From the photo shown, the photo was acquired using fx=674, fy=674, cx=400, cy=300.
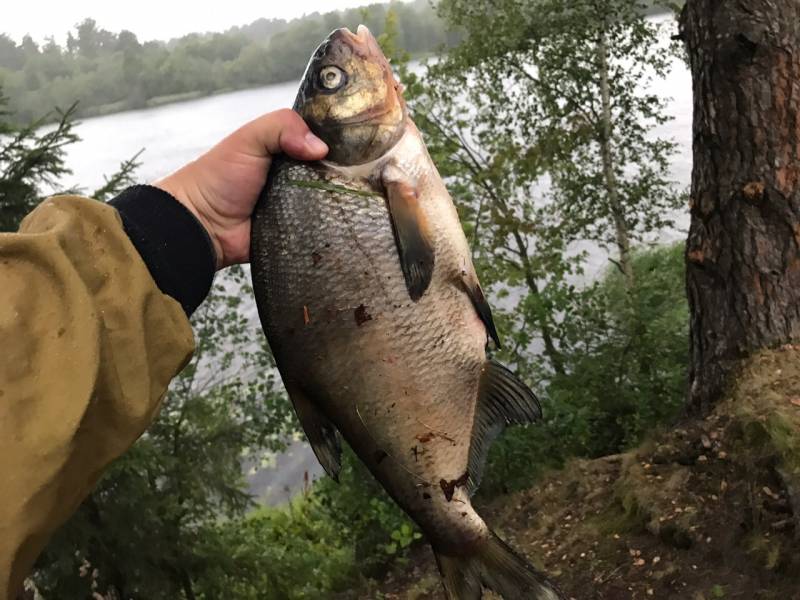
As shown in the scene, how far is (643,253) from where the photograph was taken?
519 inches

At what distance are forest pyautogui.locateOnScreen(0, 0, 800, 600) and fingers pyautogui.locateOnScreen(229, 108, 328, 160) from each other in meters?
1.26

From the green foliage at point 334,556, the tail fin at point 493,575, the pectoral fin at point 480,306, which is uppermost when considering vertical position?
the pectoral fin at point 480,306

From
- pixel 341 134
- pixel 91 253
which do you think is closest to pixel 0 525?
pixel 91 253

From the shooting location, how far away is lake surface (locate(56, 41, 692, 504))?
41.9 feet

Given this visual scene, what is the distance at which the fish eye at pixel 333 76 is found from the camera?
1.98m

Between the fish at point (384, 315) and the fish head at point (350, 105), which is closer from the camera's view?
the fish at point (384, 315)

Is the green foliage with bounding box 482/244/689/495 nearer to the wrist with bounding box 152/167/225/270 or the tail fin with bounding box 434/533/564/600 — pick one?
the tail fin with bounding box 434/533/564/600

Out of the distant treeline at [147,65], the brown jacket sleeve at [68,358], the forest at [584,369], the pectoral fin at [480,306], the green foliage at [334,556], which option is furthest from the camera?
the distant treeline at [147,65]

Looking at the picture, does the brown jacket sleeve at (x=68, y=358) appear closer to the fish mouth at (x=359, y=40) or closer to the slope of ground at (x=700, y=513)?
the fish mouth at (x=359, y=40)

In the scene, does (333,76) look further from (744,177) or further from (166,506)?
(166,506)

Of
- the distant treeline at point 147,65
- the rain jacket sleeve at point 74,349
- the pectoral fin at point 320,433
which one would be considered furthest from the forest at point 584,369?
the distant treeline at point 147,65

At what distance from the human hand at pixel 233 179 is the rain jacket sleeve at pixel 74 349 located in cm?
32

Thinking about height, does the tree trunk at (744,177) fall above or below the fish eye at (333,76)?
below

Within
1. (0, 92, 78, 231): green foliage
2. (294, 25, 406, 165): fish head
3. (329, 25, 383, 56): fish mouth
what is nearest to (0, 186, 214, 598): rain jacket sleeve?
(294, 25, 406, 165): fish head
